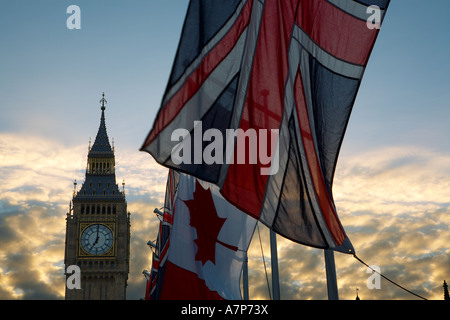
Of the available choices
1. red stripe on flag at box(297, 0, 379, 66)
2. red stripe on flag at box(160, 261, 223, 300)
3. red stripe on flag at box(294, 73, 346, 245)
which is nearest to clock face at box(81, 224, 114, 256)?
Result: red stripe on flag at box(160, 261, 223, 300)

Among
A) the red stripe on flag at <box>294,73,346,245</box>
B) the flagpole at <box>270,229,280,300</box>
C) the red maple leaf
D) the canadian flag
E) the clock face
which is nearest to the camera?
the red stripe on flag at <box>294,73,346,245</box>

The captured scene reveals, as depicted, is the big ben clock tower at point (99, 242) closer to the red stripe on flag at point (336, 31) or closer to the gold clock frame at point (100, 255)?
the gold clock frame at point (100, 255)

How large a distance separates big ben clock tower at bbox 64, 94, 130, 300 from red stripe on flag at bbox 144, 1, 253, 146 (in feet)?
263

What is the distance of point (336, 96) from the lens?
13180 mm

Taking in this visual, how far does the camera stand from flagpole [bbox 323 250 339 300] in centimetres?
1298

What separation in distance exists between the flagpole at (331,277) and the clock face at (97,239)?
270 ft

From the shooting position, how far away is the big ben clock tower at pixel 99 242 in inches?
3593

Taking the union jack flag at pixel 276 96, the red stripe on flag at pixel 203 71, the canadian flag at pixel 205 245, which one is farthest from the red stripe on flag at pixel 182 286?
the red stripe on flag at pixel 203 71

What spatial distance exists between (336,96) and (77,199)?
88055mm

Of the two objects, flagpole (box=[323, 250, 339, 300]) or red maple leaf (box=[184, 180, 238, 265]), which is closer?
flagpole (box=[323, 250, 339, 300])

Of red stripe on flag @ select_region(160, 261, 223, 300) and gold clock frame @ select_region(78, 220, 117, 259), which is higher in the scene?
gold clock frame @ select_region(78, 220, 117, 259)

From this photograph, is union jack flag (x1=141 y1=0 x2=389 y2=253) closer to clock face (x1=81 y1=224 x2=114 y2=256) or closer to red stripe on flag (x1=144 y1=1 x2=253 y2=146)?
red stripe on flag (x1=144 y1=1 x2=253 y2=146)

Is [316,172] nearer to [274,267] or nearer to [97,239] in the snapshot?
[274,267]
